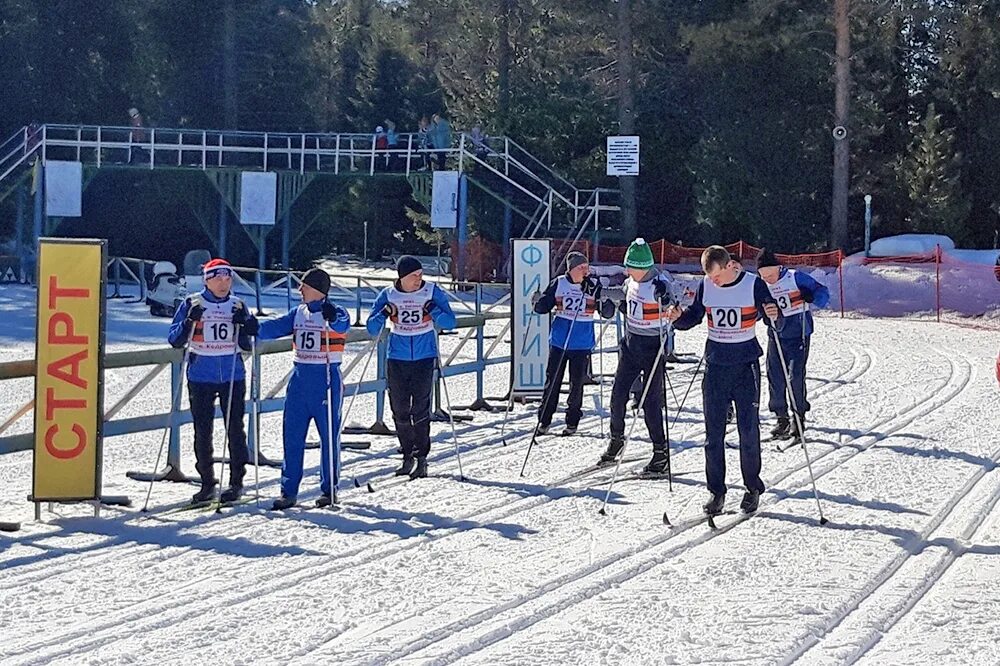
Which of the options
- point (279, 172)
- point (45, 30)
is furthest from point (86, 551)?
point (45, 30)

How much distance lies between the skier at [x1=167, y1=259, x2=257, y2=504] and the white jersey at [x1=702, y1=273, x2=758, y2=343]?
3.19 meters

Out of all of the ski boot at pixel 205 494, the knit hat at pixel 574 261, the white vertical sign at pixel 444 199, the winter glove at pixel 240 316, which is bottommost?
the ski boot at pixel 205 494

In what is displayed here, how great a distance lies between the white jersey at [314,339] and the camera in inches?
410

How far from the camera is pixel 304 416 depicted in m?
10.4

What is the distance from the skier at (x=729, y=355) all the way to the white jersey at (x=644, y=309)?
1.88 metres

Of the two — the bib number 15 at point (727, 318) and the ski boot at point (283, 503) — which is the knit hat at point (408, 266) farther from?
the bib number 15 at point (727, 318)

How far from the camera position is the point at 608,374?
1945cm

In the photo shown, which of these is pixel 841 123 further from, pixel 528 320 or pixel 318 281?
pixel 318 281

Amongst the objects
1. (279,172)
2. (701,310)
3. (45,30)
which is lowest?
(701,310)

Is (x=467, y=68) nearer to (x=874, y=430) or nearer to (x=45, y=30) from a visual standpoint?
(x=45, y=30)

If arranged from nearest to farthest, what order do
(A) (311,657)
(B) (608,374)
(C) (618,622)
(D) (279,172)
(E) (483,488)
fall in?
(A) (311,657) < (C) (618,622) < (E) (483,488) < (B) (608,374) < (D) (279,172)

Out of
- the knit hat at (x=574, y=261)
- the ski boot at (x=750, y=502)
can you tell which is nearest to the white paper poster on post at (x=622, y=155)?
the knit hat at (x=574, y=261)

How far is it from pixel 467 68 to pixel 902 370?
41561 millimetres

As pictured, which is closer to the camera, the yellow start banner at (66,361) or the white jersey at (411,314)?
the yellow start banner at (66,361)
